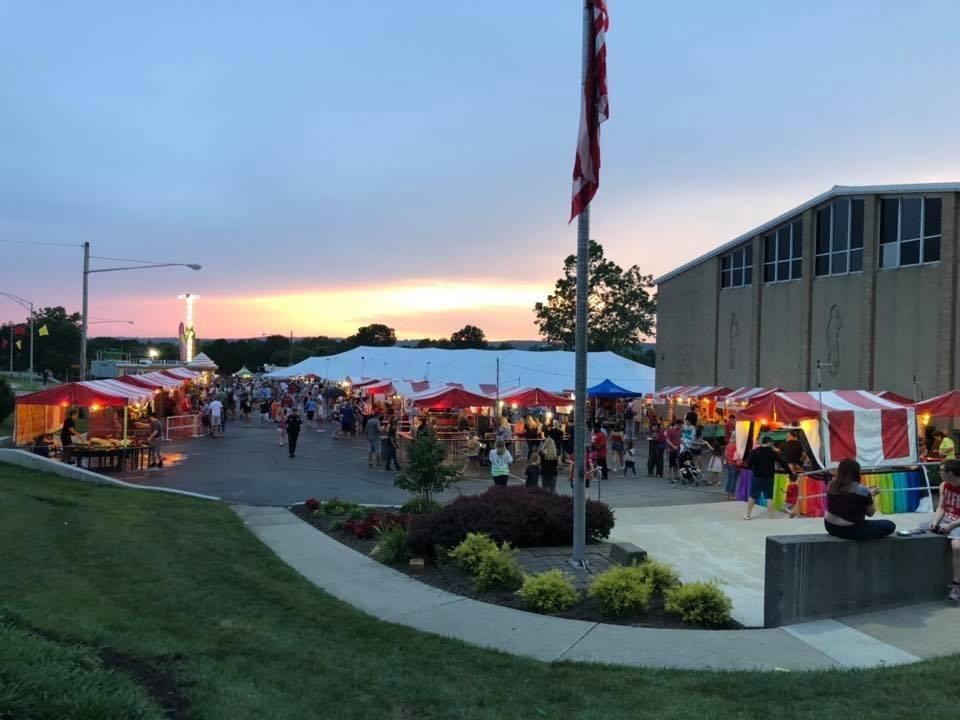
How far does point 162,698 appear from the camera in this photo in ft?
15.0

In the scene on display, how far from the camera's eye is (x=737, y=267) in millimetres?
34656

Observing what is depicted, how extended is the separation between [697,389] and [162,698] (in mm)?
30967

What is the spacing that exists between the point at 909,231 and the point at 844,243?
10.1ft

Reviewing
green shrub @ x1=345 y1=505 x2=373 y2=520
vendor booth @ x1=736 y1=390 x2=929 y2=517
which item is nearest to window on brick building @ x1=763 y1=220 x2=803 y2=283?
vendor booth @ x1=736 y1=390 x2=929 y2=517

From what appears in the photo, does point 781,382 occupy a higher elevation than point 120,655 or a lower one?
higher

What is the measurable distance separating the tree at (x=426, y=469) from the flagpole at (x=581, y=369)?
11.2ft

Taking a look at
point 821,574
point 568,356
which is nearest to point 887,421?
point 821,574

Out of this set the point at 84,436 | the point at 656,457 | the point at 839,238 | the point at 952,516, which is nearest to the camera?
the point at 952,516

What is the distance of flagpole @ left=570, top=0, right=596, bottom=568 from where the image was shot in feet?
27.7

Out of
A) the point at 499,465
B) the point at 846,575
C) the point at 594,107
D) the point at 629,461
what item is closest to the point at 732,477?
the point at 629,461

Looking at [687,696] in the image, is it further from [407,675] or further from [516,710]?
[407,675]

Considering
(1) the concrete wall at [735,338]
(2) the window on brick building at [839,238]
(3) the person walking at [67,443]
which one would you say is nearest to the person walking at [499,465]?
(3) the person walking at [67,443]

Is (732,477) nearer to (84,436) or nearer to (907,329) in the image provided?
(907,329)

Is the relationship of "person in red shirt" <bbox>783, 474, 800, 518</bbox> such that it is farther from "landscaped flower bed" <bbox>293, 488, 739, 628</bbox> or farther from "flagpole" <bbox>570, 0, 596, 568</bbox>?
"flagpole" <bbox>570, 0, 596, 568</bbox>
